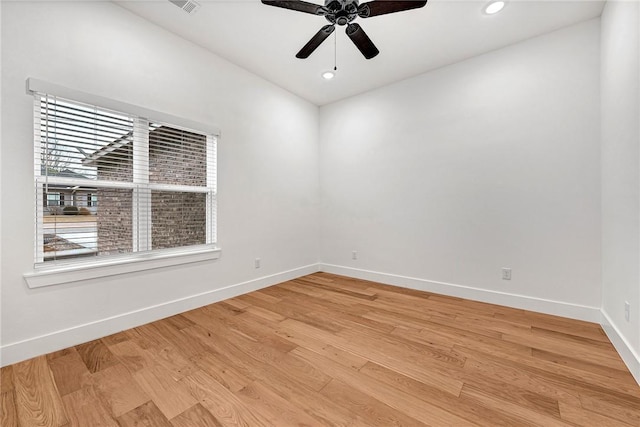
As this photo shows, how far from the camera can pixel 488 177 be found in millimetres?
2926

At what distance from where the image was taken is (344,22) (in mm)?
1990

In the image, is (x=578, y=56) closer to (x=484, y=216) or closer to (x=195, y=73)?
(x=484, y=216)

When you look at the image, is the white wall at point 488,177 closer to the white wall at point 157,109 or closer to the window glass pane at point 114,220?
the white wall at point 157,109

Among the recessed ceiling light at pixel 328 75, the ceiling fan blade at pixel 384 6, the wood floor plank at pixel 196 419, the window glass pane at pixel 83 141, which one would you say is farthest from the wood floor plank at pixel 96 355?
the recessed ceiling light at pixel 328 75

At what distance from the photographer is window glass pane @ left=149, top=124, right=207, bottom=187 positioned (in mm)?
2541

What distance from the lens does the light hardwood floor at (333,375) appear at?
135cm

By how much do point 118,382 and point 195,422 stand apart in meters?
0.69

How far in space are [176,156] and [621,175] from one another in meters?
3.82

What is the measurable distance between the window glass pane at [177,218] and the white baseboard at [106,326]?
0.60 m

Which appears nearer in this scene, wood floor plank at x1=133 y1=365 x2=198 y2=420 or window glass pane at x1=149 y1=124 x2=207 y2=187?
wood floor plank at x1=133 y1=365 x2=198 y2=420

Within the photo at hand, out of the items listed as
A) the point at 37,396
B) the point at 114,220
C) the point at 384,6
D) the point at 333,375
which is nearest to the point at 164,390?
the point at 37,396

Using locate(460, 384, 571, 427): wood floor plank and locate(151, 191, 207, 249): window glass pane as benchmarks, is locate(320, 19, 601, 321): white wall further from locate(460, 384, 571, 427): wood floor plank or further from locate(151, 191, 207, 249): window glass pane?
locate(151, 191, 207, 249): window glass pane

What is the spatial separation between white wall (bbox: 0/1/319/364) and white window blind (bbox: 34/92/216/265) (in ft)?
0.35

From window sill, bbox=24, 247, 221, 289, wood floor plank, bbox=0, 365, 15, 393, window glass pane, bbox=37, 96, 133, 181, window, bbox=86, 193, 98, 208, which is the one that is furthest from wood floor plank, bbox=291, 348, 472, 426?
window glass pane, bbox=37, 96, 133, 181
